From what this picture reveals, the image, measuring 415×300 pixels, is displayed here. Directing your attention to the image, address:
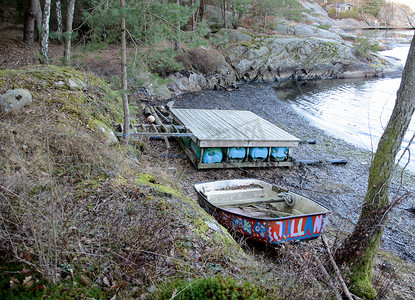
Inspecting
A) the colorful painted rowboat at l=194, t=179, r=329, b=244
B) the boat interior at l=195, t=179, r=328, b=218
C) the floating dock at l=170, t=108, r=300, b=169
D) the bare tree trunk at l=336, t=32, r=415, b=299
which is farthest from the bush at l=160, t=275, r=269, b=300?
the floating dock at l=170, t=108, r=300, b=169

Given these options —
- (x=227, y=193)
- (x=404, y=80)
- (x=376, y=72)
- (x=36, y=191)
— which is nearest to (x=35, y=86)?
(x=36, y=191)

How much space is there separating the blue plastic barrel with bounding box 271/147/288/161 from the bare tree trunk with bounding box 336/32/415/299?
5851mm

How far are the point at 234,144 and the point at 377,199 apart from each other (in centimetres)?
557

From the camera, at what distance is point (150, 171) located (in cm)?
685

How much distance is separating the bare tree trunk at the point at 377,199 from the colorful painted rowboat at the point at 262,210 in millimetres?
974

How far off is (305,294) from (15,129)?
5.70 metres

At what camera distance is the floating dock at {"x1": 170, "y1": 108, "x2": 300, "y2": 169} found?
33.6 feet

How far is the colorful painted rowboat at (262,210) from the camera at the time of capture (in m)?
5.99

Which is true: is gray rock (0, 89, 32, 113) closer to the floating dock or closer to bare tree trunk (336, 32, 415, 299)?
the floating dock

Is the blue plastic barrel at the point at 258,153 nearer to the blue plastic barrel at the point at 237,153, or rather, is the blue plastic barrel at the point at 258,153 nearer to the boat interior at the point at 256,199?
the blue plastic barrel at the point at 237,153

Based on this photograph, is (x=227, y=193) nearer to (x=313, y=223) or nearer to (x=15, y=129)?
(x=313, y=223)

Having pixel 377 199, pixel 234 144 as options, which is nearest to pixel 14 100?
pixel 234 144

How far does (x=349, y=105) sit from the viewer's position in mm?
25000

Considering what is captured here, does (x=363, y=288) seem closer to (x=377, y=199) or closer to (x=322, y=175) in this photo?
(x=377, y=199)
